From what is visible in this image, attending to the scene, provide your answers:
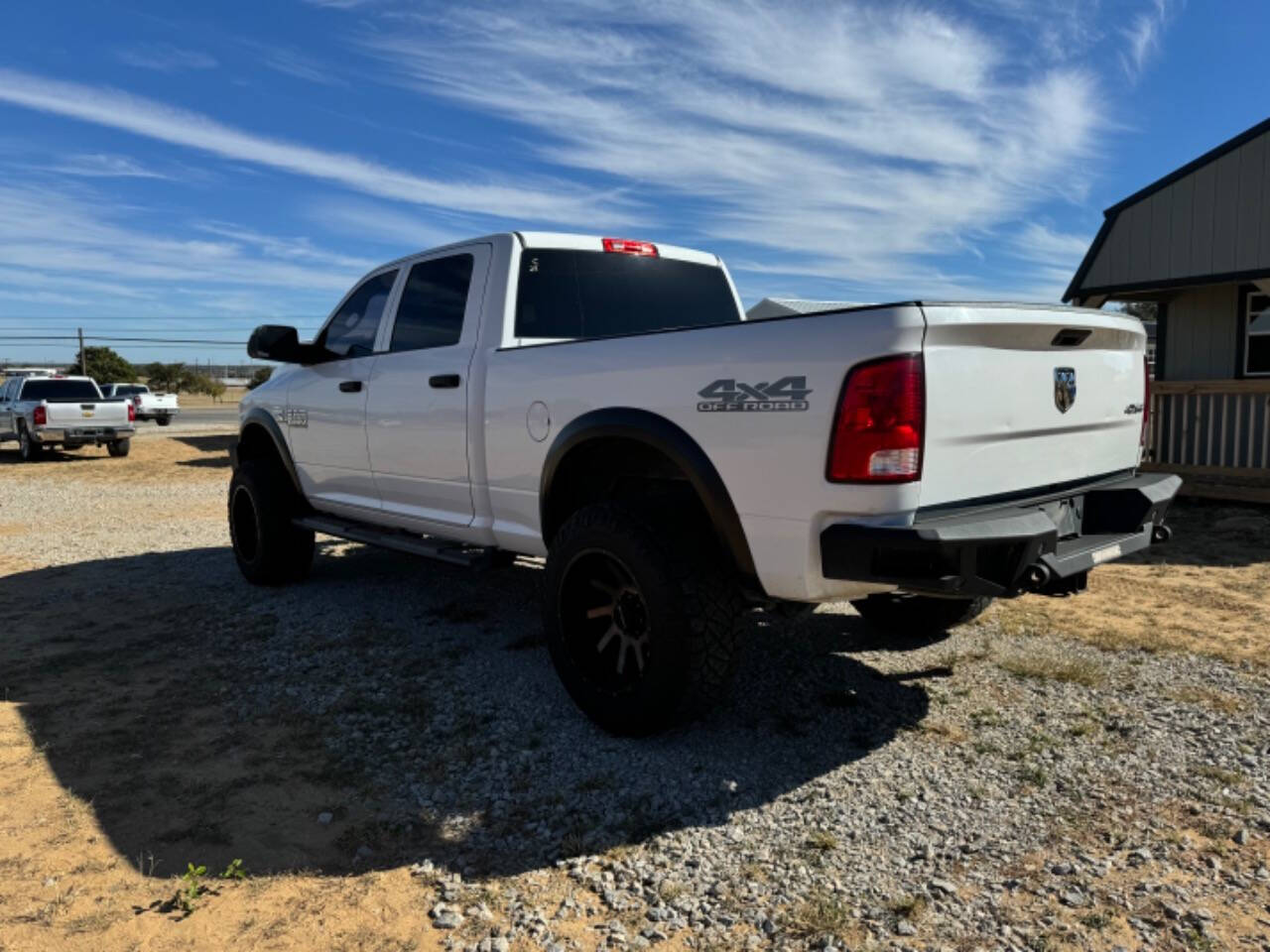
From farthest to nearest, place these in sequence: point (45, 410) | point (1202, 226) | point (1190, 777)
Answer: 1. point (45, 410)
2. point (1202, 226)
3. point (1190, 777)

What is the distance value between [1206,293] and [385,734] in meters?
12.3

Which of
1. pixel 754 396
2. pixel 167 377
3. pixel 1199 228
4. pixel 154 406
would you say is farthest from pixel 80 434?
pixel 167 377

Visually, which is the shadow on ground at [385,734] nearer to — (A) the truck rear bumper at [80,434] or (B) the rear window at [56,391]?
(A) the truck rear bumper at [80,434]

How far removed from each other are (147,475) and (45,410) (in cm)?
426

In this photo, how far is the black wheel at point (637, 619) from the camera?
3.38m

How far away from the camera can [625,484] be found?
412 centimetres

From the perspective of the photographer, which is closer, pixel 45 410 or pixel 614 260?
pixel 614 260

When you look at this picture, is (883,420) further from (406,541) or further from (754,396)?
(406,541)

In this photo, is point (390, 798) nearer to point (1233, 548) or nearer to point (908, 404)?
point (908, 404)

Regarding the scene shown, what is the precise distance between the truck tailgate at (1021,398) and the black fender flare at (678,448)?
68 centimetres

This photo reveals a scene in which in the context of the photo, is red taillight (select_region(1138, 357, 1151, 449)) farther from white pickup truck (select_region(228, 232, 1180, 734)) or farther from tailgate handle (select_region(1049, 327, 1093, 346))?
tailgate handle (select_region(1049, 327, 1093, 346))

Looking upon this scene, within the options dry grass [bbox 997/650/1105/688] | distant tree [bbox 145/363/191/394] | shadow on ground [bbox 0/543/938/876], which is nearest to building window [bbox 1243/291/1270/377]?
dry grass [bbox 997/650/1105/688]

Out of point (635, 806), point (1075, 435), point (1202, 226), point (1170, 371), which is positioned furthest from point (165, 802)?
point (1170, 371)

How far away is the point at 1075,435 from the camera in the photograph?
3.56 metres
